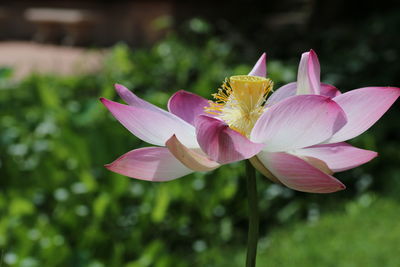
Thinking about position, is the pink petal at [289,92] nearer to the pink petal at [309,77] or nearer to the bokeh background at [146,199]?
the pink petal at [309,77]

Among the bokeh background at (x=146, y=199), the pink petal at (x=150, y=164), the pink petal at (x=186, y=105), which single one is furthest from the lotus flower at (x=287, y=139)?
the bokeh background at (x=146, y=199)

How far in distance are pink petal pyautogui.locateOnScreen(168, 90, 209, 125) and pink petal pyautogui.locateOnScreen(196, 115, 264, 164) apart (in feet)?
0.51

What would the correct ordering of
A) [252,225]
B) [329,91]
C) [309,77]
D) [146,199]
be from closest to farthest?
1. [252,225]
2. [309,77]
3. [329,91]
4. [146,199]

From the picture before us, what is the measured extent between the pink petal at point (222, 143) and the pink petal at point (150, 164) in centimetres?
3

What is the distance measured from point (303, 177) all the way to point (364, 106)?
0.09m

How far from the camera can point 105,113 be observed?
298cm

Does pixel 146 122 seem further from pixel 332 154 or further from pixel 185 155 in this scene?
pixel 332 154

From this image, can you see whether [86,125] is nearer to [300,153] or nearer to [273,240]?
[273,240]

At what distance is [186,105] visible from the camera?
0.71m

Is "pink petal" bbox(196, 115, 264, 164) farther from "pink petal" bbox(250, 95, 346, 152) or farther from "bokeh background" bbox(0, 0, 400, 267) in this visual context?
"bokeh background" bbox(0, 0, 400, 267)

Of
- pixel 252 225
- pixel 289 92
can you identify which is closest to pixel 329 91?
pixel 289 92

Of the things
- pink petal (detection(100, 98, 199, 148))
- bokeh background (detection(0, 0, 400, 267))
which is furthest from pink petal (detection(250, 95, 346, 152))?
bokeh background (detection(0, 0, 400, 267))

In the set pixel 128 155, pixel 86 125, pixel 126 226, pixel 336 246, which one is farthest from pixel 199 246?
pixel 128 155

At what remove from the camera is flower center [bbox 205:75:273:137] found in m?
0.65
